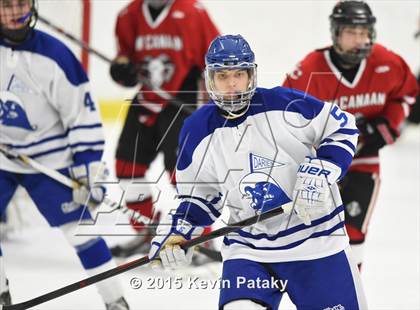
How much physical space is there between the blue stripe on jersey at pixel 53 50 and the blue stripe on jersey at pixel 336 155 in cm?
112

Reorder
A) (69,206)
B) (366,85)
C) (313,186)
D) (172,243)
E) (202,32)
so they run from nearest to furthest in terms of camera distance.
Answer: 1. (313,186)
2. (172,243)
3. (69,206)
4. (366,85)
5. (202,32)

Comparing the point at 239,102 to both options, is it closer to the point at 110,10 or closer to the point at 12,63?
the point at 12,63

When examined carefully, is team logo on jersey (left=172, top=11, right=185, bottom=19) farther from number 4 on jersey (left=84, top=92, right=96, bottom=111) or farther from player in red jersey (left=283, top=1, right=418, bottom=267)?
number 4 on jersey (left=84, top=92, right=96, bottom=111)

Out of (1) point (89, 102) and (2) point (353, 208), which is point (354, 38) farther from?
(1) point (89, 102)

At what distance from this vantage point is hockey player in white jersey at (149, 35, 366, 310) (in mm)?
2564

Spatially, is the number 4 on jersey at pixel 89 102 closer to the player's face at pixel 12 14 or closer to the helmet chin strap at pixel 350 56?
the player's face at pixel 12 14

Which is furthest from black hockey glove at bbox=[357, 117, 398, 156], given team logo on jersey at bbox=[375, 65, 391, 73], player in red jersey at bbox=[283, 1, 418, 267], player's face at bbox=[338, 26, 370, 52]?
player's face at bbox=[338, 26, 370, 52]

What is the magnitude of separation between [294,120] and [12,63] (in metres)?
1.19

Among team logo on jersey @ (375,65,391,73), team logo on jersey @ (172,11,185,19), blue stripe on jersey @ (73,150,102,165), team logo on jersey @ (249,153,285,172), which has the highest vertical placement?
team logo on jersey @ (172,11,185,19)

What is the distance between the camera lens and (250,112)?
264 cm

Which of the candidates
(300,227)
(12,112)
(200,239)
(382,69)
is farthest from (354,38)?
(12,112)

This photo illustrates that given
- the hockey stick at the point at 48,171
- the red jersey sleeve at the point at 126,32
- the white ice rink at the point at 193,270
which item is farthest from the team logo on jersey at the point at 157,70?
the hockey stick at the point at 48,171

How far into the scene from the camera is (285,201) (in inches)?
106

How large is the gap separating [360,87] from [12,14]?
1.38m
